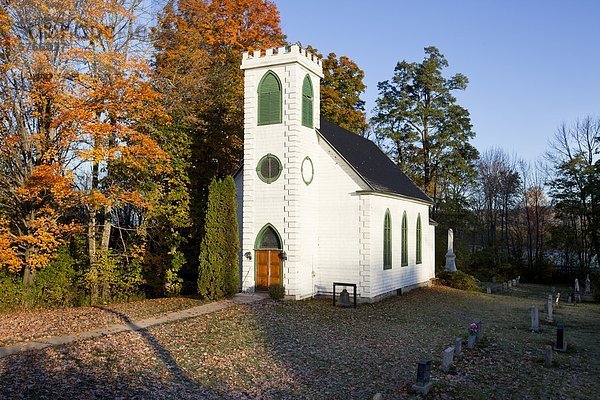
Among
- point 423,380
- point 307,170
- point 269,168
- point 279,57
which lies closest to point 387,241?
point 307,170

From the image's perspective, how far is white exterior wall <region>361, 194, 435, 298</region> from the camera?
2139 cm

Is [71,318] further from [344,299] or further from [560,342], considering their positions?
[560,342]

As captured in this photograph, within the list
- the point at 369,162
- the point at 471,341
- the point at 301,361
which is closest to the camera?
the point at 301,361

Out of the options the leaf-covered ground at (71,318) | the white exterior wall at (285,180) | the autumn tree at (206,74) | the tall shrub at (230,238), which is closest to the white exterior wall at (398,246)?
the white exterior wall at (285,180)

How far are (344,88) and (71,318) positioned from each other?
26.1m

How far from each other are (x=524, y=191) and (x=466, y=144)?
49.3 feet

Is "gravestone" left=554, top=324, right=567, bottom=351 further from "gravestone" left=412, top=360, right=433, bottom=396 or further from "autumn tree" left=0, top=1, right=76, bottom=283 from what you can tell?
"autumn tree" left=0, top=1, right=76, bottom=283

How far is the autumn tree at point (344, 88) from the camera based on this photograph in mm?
34719

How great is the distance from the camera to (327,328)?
15570mm

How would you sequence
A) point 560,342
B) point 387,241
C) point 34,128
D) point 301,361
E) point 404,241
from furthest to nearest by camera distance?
point 404,241
point 387,241
point 34,128
point 560,342
point 301,361

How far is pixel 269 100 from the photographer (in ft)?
68.9

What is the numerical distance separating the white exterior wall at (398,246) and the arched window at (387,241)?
A: 13.0 inches

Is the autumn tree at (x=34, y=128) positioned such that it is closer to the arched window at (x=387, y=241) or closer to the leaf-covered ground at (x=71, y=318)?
the leaf-covered ground at (x=71, y=318)

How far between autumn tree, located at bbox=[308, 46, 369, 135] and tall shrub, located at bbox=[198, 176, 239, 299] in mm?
16052
